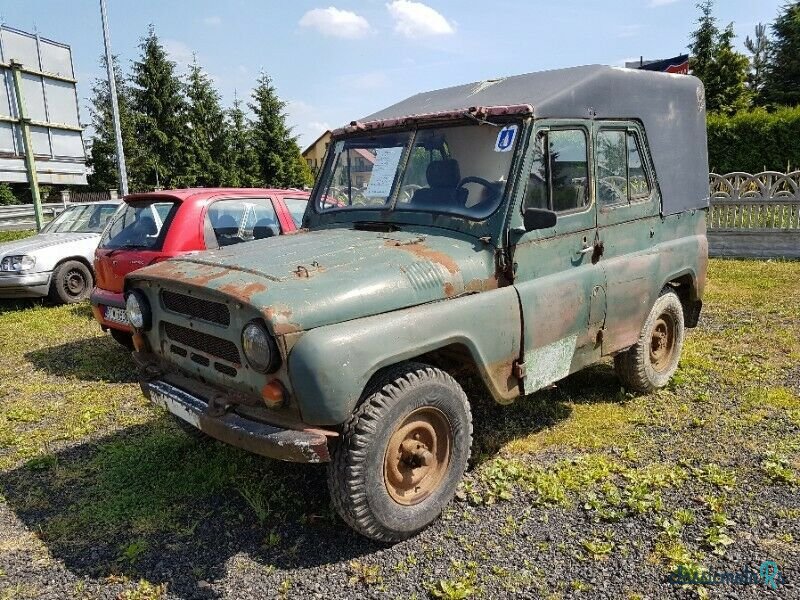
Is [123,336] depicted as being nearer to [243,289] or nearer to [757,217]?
[243,289]

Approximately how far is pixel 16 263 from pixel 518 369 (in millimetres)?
8313

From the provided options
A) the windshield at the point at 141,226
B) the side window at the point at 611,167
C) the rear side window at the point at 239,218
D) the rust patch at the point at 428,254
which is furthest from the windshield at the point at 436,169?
the windshield at the point at 141,226

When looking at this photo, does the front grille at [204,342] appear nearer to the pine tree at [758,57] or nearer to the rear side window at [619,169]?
the rear side window at [619,169]

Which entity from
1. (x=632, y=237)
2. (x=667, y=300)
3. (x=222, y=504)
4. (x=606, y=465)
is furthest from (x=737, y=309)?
(x=222, y=504)

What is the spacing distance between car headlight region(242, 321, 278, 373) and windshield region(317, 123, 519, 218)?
1485 mm

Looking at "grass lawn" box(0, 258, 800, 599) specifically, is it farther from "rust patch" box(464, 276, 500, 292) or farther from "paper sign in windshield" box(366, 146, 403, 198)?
"paper sign in windshield" box(366, 146, 403, 198)

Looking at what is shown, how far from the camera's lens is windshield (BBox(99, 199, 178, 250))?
6094mm

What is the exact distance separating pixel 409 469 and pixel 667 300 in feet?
9.45

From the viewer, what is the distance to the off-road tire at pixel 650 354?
15.6ft

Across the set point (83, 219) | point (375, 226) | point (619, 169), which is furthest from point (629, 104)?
point (83, 219)

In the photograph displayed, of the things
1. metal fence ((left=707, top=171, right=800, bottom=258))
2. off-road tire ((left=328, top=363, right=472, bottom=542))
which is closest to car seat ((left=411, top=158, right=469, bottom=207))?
off-road tire ((left=328, top=363, right=472, bottom=542))

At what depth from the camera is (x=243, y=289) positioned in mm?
2900

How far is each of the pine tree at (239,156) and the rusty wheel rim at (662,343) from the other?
28.1 meters

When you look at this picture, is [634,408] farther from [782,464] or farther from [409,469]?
[409,469]
